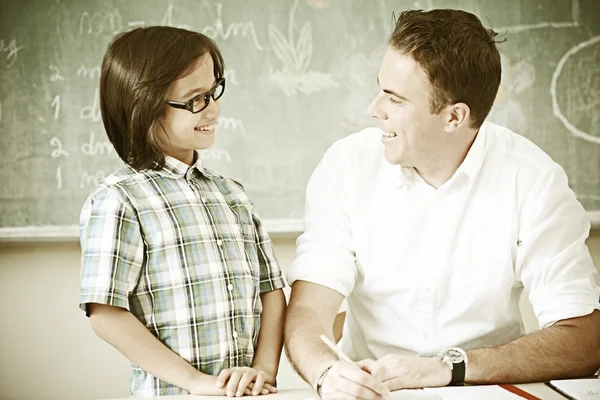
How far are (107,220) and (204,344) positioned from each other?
12.1 inches

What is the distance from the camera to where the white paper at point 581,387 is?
1.29 metres

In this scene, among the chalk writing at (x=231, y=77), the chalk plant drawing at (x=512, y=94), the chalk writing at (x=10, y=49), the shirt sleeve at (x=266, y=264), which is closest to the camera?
the shirt sleeve at (x=266, y=264)

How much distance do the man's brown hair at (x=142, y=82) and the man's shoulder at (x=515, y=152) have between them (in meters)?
0.72

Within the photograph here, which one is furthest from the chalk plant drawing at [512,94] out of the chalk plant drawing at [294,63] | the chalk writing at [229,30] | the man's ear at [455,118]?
the man's ear at [455,118]

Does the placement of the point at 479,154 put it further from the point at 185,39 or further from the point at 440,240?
the point at 185,39

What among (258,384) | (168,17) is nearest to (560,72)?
(168,17)

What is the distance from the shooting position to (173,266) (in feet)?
4.58

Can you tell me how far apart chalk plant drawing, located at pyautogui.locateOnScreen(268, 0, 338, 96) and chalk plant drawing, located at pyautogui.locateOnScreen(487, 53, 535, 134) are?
2.11 ft

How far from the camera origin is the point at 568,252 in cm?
154

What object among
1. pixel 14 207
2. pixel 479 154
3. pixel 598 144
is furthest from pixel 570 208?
pixel 14 207

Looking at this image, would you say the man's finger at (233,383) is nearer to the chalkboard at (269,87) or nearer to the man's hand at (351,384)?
the man's hand at (351,384)

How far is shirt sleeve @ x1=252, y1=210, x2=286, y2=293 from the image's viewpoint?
5.22ft

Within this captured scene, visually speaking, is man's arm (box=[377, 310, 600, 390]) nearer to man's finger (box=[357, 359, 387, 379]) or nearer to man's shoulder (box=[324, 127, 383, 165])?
man's finger (box=[357, 359, 387, 379])

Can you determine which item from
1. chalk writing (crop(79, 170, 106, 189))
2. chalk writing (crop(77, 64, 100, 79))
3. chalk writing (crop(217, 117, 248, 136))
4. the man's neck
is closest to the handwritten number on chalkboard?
chalk writing (crop(77, 64, 100, 79))
